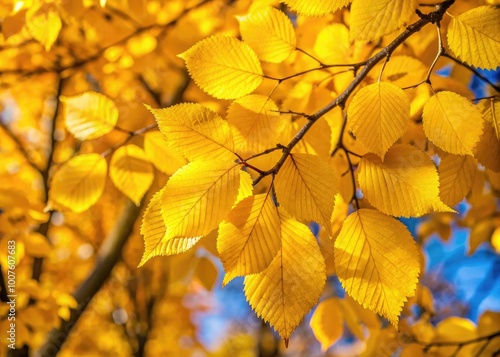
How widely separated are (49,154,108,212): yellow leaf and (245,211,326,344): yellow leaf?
16.8 inches

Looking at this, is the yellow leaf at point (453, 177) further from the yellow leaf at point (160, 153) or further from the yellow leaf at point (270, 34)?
the yellow leaf at point (160, 153)

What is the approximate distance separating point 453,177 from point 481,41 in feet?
0.62

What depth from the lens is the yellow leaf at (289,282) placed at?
0.49m

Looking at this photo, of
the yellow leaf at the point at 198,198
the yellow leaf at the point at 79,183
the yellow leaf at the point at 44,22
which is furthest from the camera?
the yellow leaf at the point at 44,22

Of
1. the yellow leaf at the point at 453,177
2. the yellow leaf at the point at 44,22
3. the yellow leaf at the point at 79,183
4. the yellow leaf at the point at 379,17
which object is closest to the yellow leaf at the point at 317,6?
the yellow leaf at the point at 379,17

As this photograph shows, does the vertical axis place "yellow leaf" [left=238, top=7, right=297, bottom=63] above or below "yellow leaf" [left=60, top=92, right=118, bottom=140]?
above

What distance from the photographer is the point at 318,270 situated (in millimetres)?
491

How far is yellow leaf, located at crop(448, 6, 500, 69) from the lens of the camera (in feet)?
1.68

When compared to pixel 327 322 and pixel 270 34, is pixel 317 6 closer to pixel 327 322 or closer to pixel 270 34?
pixel 270 34

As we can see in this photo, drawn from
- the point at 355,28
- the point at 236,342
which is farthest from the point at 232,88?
the point at 236,342

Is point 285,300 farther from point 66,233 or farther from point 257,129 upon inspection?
point 66,233

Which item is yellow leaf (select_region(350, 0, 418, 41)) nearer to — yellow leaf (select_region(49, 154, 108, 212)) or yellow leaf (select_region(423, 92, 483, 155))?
yellow leaf (select_region(423, 92, 483, 155))

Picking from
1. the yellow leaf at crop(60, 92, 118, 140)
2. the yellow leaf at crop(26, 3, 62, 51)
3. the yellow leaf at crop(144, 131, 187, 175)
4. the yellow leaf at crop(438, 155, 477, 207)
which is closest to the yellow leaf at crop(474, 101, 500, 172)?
the yellow leaf at crop(438, 155, 477, 207)

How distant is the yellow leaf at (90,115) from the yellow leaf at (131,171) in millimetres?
51
